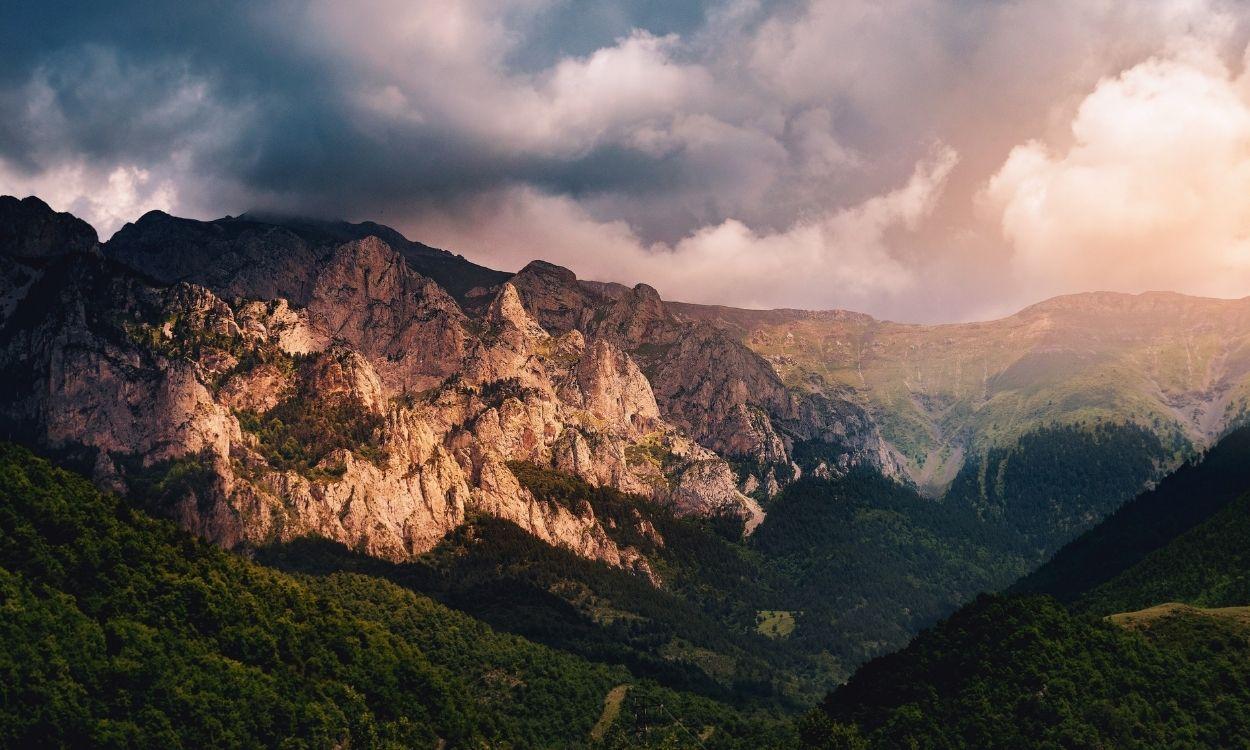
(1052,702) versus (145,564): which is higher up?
(145,564)

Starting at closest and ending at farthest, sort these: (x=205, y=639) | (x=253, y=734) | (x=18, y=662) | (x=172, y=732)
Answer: (x=18, y=662), (x=172, y=732), (x=253, y=734), (x=205, y=639)

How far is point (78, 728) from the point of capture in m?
159

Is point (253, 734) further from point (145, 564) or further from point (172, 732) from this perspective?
point (145, 564)

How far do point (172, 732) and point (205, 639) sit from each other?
2729cm

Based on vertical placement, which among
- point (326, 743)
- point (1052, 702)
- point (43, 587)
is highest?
point (43, 587)

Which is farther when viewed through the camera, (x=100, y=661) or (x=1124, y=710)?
(x=1124, y=710)

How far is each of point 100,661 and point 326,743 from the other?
43.3 meters

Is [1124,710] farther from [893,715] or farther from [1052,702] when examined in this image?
[893,715]

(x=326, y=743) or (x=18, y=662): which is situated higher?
(x=18, y=662)

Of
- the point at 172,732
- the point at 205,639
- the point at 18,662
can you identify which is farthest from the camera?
the point at 205,639

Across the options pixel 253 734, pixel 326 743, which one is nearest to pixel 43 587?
pixel 253 734

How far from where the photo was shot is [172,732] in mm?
168875

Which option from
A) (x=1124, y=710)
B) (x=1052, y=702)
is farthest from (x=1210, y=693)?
(x=1052, y=702)

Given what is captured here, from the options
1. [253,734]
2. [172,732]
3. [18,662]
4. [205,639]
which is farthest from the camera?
[205,639]
